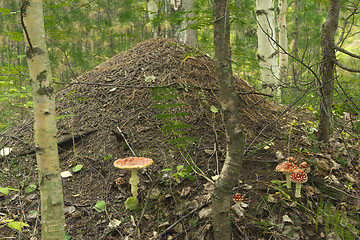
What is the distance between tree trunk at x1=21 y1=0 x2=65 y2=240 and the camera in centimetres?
160

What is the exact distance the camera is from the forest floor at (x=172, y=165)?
228 centimetres

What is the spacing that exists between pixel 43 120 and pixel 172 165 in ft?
5.05

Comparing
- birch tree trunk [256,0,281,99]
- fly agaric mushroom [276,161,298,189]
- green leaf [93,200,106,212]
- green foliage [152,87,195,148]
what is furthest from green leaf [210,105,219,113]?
birch tree trunk [256,0,281,99]

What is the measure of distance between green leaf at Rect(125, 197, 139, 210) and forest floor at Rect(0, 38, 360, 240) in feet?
0.14

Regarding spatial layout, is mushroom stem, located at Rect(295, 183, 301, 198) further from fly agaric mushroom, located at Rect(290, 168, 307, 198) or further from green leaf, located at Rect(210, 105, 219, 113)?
green leaf, located at Rect(210, 105, 219, 113)

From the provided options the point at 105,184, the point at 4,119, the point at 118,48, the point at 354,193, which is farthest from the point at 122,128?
the point at 118,48

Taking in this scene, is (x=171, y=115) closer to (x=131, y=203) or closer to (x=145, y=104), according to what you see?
(x=131, y=203)

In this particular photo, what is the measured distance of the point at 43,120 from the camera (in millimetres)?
1652

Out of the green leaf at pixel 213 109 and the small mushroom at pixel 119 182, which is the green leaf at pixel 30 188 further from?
the green leaf at pixel 213 109

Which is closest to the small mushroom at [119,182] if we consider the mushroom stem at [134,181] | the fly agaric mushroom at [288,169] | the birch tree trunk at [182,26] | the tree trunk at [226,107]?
the mushroom stem at [134,181]

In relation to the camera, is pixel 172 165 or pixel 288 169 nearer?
pixel 288 169

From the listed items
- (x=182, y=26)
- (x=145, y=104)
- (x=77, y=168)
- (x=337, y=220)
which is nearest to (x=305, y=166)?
(x=337, y=220)

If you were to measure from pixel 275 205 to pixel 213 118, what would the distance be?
1340 millimetres

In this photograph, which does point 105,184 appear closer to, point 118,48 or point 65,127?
point 65,127
